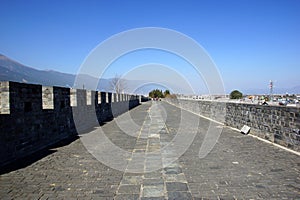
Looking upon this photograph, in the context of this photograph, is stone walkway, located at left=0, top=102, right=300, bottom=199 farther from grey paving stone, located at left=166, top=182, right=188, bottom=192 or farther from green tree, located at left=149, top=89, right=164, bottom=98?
green tree, located at left=149, top=89, right=164, bottom=98

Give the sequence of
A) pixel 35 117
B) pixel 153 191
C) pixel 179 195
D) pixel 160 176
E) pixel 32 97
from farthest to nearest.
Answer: pixel 35 117
pixel 32 97
pixel 160 176
pixel 153 191
pixel 179 195

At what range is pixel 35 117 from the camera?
6.11m

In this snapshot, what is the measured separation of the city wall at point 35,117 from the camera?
193 inches

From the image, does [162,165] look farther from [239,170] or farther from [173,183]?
[239,170]

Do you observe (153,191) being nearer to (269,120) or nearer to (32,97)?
(32,97)

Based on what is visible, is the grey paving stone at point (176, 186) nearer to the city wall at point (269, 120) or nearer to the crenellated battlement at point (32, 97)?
the crenellated battlement at point (32, 97)

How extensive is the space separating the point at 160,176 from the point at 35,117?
3845mm

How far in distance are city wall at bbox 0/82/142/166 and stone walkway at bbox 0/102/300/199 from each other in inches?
20.2

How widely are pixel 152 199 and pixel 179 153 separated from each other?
9.06 ft

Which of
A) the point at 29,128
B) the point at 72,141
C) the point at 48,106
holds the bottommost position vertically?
the point at 72,141

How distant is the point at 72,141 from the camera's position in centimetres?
746

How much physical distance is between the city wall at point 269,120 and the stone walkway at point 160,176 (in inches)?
24.0

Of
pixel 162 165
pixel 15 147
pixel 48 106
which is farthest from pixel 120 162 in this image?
pixel 48 106

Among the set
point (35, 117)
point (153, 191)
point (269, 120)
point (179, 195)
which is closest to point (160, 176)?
point (153, 191)
